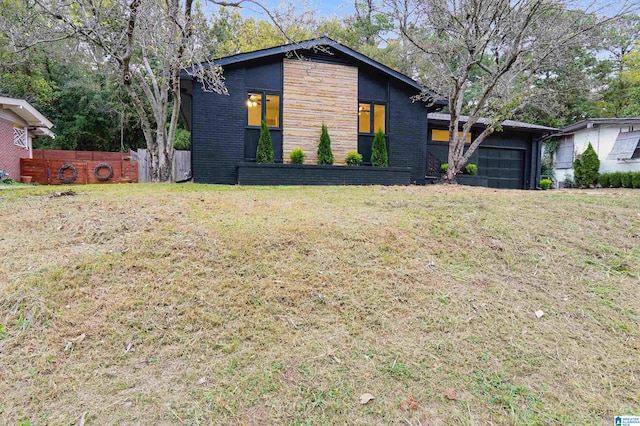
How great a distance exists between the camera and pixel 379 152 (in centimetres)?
1064

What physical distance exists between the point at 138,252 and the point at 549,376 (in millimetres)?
3508

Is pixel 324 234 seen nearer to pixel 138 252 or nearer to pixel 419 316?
pixel 419 316

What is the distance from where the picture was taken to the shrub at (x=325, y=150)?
10.1 metres

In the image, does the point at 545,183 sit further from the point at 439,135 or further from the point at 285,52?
the point at 285,52

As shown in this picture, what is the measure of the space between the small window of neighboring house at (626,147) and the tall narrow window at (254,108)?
15435 millimetres

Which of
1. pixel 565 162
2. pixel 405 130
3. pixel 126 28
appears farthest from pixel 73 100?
pixel 565 162

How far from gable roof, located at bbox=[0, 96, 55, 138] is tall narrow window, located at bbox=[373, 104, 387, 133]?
1281cm

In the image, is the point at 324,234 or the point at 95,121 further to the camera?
the point at 95,121

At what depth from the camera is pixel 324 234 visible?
150 inches

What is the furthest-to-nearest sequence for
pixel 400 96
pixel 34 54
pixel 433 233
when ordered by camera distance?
pixel 34 54, pixel 400 96, pixel 433 233

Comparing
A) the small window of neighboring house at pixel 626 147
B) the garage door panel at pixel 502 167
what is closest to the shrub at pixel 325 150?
the garage door panel at pixel 502 167

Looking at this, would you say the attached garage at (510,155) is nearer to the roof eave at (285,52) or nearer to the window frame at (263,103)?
the roof eave at (285,52)

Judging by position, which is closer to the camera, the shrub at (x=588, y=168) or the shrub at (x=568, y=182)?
the shrub at (x=588, y=168)

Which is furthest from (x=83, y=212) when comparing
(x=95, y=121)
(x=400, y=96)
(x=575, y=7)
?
(x=95, y=121)
